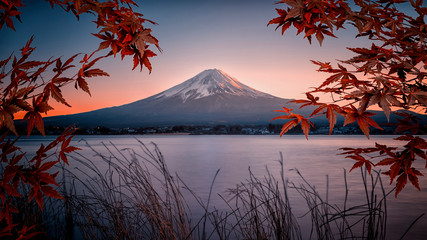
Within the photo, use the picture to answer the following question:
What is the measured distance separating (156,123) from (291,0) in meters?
99.6

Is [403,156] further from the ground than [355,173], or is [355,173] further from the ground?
[403,156]

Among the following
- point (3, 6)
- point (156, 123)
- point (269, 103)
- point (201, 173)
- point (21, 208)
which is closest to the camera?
point (3, 6)

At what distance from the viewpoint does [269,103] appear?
8688cm

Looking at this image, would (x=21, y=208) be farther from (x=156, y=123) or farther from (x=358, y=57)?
(x=156, y=123)

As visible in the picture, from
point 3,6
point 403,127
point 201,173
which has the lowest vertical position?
point 201,173

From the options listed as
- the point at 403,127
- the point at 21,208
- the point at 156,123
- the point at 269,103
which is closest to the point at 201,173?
the point at 21,208

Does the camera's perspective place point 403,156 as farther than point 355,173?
No

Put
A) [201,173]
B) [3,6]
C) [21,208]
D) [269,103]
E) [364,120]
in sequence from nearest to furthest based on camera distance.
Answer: [364,120], [3,6], [21,208], [201,173], [269,103]

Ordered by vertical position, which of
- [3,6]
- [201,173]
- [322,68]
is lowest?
[201,173]

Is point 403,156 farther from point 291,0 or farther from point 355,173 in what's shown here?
point 355,173

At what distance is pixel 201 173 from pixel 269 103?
3035 inches

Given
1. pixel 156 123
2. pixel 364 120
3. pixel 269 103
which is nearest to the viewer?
pixel 364 120

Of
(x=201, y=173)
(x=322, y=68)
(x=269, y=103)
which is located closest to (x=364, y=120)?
(x=322, y=68)

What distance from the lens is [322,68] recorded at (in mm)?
1464
